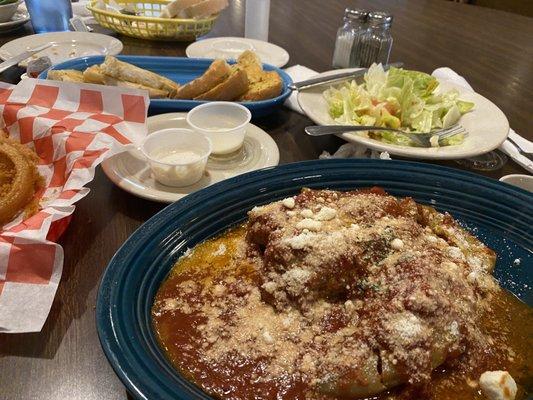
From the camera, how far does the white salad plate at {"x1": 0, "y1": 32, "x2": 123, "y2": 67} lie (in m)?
2.89

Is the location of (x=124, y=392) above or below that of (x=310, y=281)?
below

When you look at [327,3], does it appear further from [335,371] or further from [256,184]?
[335,371]

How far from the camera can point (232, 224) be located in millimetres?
1487

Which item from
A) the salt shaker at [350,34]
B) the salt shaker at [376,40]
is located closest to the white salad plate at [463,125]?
the salt shaker at [376,40]

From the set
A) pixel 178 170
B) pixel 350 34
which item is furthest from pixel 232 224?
pixel 350 34

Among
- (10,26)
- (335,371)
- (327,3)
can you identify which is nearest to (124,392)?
(335,371)

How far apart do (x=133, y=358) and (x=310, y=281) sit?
1.59 feet

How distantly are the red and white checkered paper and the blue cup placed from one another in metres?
1.62

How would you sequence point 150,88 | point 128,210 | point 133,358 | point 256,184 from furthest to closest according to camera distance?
point 150,88
point 128,210
point 256,184
point 133,358

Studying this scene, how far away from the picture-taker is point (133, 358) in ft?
3.07

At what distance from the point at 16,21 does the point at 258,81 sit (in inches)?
84.5

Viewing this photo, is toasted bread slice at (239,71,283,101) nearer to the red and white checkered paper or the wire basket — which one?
the red and white checkered paper

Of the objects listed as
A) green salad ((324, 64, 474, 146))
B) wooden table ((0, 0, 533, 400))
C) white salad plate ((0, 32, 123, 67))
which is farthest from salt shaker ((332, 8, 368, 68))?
white salad plate ((0, 32, 123, 67))

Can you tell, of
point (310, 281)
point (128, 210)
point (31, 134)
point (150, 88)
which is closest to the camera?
point (310, 281)
